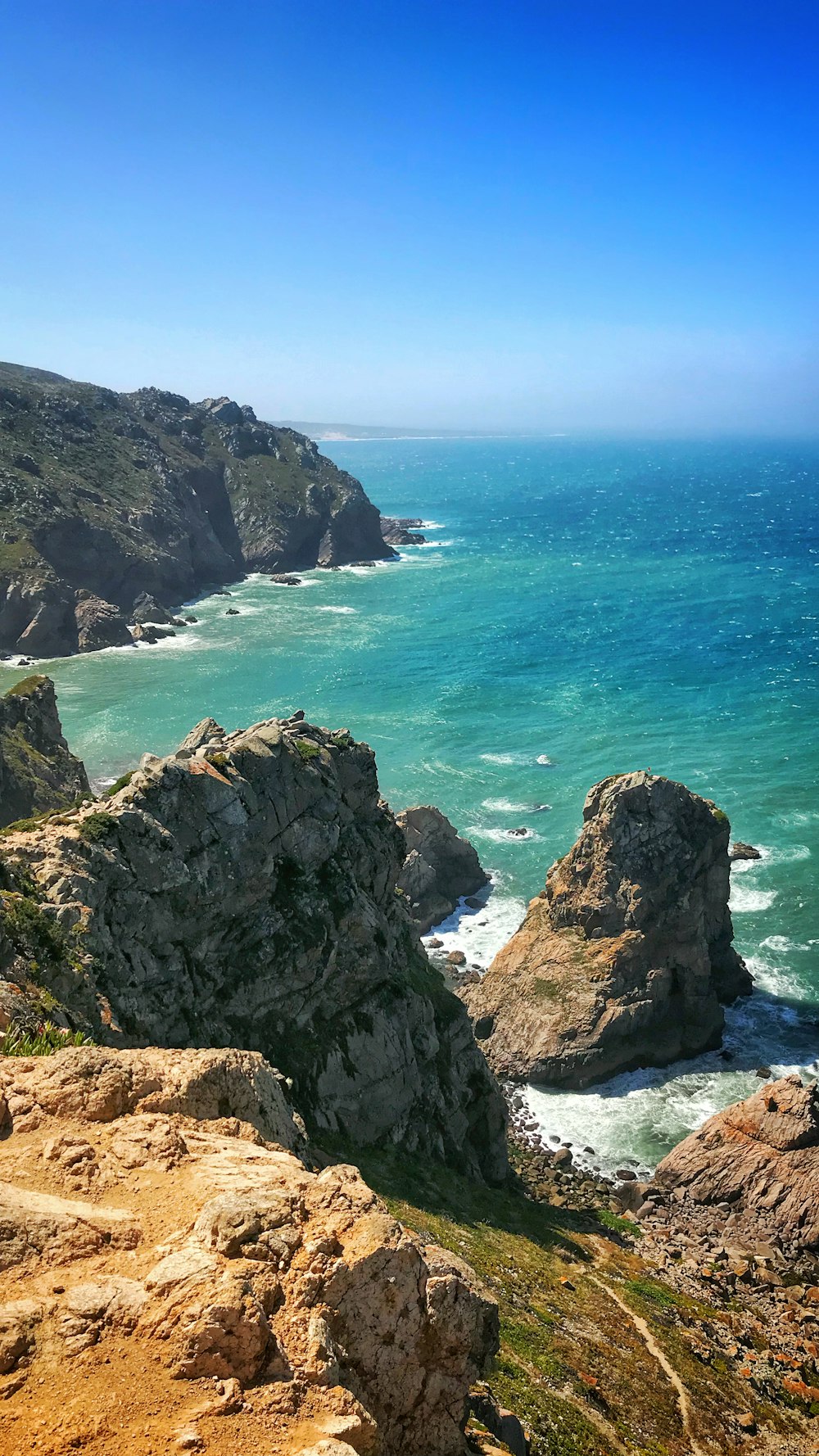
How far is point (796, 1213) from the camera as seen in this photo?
3712 centimetres

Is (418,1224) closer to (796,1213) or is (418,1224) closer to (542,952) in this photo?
(796,1213)

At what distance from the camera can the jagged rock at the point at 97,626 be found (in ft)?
404

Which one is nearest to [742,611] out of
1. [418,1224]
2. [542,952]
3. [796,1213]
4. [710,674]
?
[710,674]

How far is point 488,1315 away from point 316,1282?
7675mm

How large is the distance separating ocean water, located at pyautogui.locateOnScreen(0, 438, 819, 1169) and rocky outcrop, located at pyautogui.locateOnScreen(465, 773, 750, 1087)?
1.94 meters

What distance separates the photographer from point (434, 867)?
2557 inches

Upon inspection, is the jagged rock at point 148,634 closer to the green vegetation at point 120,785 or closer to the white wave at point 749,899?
the white wave at point 749,899

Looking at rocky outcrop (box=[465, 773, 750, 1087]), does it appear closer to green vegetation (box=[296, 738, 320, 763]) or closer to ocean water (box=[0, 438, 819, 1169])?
ocean water (box=[0, 438, 819, 1169])

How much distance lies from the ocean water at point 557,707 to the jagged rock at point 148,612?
4.94 meters

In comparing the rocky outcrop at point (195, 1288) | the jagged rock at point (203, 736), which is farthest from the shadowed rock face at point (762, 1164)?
the rocky outcrop at point (195, 1288)

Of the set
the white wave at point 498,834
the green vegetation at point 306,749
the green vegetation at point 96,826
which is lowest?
the white wave at point 498,834

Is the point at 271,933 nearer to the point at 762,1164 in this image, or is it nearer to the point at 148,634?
the point at 762,1164

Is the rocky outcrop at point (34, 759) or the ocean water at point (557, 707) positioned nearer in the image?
the rocky outcrop at point (34, 759)

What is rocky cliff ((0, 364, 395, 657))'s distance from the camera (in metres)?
124
